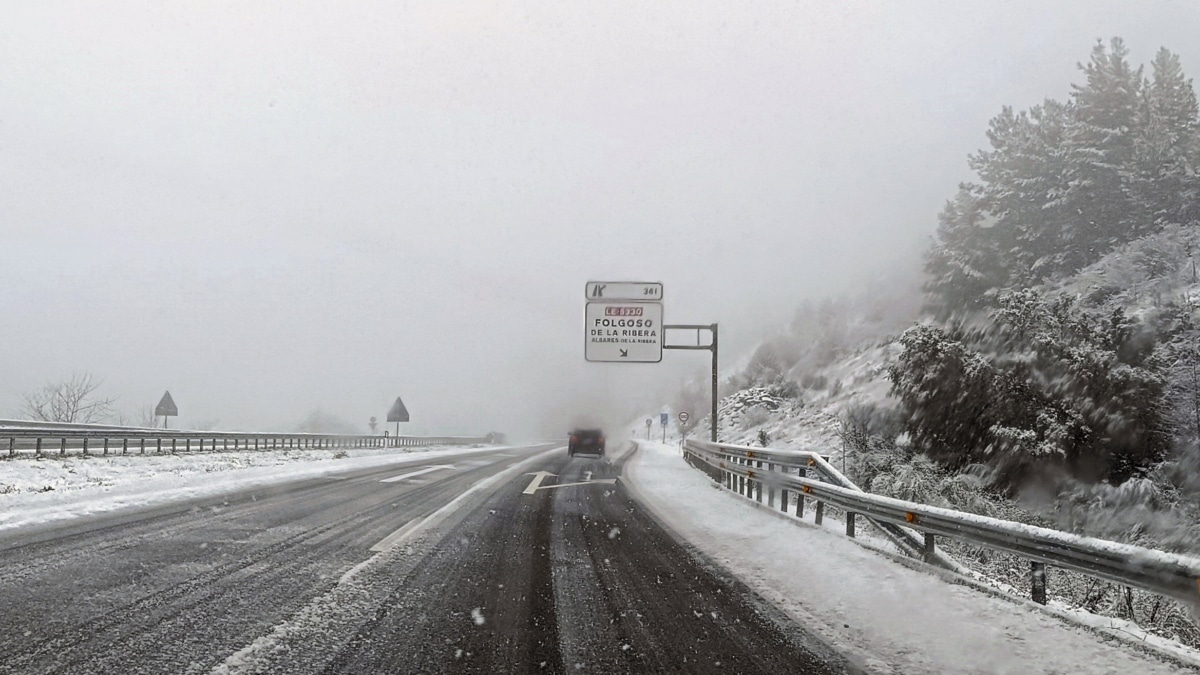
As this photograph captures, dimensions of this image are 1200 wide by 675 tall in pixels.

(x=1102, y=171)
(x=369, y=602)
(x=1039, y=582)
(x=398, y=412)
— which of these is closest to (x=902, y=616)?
(x=1039, y=582)

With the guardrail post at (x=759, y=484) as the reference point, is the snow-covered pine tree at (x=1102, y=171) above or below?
above

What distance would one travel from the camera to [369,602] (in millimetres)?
3879

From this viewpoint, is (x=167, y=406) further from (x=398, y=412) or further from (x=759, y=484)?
(x=759, y=484)

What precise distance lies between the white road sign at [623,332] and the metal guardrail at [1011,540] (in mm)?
8281

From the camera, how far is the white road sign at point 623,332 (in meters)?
17.5

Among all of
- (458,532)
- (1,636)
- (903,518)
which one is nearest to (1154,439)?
(903,518)

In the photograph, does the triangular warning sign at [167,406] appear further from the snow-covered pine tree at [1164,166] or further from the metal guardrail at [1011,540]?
the snow-covered pine tree at [1164,166]

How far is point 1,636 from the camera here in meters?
3.04

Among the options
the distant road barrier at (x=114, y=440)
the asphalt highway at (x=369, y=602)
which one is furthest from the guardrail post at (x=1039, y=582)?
the distant road barrier at (x=114, y=440)

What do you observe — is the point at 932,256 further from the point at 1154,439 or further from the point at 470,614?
the point at 470,614

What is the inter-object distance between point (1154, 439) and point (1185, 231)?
1203 cm

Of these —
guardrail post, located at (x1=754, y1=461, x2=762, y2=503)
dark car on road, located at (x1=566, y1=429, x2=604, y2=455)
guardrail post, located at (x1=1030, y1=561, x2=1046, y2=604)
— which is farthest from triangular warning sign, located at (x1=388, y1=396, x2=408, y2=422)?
guardrail post, located at (x1=1030, y1=561, x2=1046, y2=604)

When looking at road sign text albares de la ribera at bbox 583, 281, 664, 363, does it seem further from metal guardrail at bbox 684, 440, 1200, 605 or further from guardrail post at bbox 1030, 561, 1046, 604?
guardrail post at bbox 1030, 561, 1046, 604

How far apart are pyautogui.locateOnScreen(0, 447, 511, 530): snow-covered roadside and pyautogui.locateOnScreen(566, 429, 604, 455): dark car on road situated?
12.1 m
